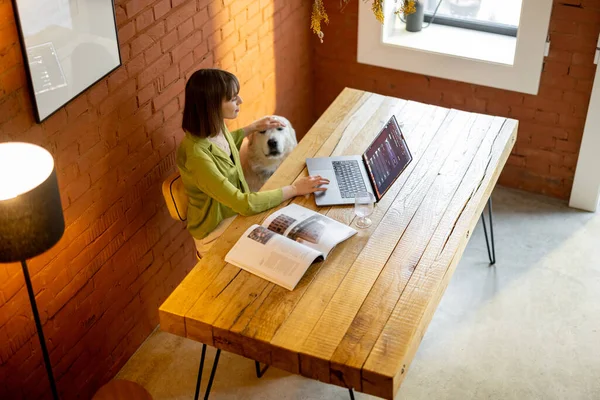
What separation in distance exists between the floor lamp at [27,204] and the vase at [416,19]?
2569 millimetres

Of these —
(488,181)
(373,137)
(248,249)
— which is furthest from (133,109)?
(488,181)

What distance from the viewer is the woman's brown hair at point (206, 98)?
2891 millimetres

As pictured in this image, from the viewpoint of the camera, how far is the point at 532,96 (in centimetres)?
413

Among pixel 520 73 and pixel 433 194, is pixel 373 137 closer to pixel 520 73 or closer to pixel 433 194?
pixel 433 194

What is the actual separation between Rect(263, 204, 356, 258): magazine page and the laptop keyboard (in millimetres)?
210

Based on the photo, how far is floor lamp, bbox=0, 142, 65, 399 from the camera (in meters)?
2.11

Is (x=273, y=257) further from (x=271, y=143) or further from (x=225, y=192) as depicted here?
(x=271, y=143)

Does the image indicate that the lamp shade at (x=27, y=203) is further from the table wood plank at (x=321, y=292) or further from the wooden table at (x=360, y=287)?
the table wood plank at (x=321, y=292)

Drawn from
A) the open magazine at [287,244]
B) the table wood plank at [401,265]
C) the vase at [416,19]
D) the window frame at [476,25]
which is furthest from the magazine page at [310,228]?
the window frame at [476,25]

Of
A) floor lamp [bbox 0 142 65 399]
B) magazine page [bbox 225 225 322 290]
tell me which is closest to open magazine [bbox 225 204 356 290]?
magazine page [bbox 225 225 322 290]

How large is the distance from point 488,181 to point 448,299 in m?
0.76

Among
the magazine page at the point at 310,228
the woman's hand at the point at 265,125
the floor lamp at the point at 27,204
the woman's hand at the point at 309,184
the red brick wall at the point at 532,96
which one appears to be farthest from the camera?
the red brick wall at the point at 532,96

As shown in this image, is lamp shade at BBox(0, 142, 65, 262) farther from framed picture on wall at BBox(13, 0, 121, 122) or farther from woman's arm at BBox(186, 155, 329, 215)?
woman's arm at BBox(186, 155, 329, 215)

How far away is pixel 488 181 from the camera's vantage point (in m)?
3.18
